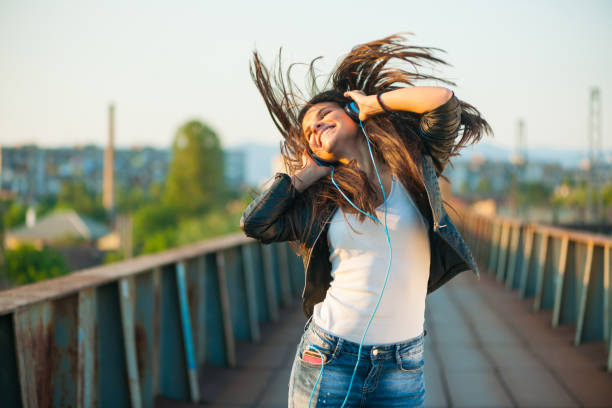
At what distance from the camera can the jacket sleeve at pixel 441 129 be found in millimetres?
1888

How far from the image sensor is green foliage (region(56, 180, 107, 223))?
109812 millimetres

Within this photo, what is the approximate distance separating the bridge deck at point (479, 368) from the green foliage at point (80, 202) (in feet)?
353

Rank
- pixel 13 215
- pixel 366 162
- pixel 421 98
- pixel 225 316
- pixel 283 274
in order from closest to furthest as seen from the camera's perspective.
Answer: pixel 421 98, pixel 366 162, pixel 225 316, pixel 283 274, pixel 13 215

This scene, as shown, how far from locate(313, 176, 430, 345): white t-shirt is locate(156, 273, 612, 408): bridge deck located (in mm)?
2743

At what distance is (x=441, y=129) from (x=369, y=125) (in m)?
0.24

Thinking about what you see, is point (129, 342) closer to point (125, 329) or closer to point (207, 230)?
point (125, 329)

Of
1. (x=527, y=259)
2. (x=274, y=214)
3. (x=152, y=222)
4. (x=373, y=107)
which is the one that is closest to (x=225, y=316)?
(x=274, y=214)

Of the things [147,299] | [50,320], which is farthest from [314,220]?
[147,299]

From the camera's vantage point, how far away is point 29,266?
35094 mm

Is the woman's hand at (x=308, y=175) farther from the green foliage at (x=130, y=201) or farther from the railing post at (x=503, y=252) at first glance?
the green foliage at (x=130, y=201)

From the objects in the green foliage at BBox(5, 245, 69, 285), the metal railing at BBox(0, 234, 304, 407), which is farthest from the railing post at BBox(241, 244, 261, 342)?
the green foliage at BBox(5, 245, 69, 285)

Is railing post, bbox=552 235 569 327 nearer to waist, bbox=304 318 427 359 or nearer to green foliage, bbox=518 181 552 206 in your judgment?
waist, bbox=304 318 427 359

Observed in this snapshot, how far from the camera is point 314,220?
1997mm

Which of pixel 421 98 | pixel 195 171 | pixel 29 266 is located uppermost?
pixel 421 98
